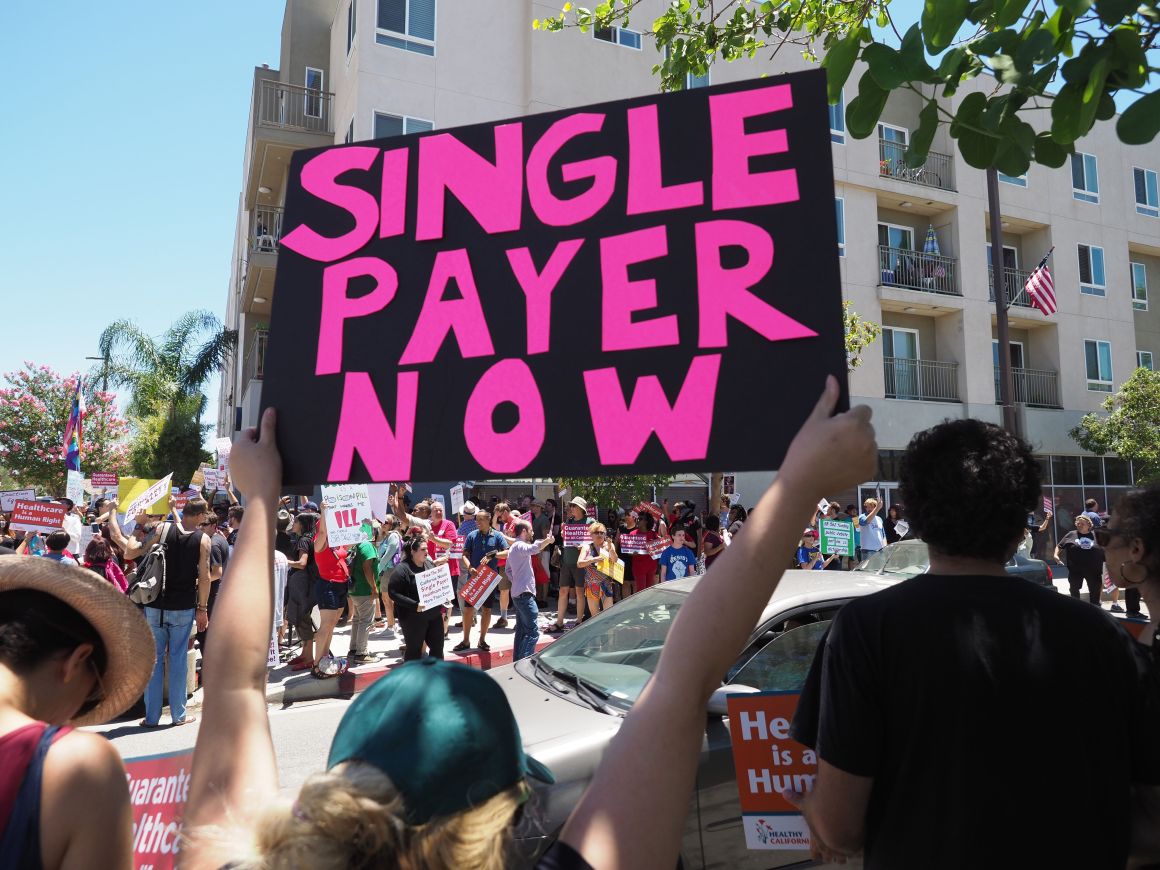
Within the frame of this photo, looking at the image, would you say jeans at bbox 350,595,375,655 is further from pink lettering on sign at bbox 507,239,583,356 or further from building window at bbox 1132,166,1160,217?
building window at bbox 1132,166,1160,217

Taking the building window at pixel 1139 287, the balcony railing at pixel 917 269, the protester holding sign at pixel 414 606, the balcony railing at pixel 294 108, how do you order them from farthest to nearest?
the building window at pixel 1139 287, the balcony railing at pixel 917 269, the balcony railing at pixel 294 108, the protester holding sign at pixel 414 606

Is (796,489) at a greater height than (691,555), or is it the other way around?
(796,489)

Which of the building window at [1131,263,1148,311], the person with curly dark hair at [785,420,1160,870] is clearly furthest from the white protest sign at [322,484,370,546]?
the building window at [1131,263,1148,311]

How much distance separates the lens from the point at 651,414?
185 centimetres

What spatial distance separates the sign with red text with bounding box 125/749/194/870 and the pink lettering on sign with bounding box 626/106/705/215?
79.3 inches

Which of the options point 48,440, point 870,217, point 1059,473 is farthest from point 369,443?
point 48,440

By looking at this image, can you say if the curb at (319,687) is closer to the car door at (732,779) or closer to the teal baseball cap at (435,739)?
the car door at (732,779)

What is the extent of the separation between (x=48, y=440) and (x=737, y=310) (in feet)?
135

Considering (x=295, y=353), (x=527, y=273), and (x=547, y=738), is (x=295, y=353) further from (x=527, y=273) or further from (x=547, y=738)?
(x=547, y=738)

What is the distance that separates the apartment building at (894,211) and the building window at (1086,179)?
0.06 metres

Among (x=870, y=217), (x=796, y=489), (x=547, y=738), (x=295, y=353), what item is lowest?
(x=547, y=738)

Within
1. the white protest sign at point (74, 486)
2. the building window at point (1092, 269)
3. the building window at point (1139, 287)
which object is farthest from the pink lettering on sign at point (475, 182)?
the building window at point (1139, 287)

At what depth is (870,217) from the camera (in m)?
23.2

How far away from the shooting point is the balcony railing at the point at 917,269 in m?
23.8
